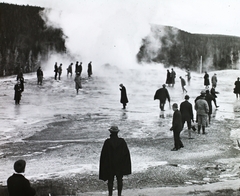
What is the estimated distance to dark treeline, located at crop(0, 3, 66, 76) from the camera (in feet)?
115

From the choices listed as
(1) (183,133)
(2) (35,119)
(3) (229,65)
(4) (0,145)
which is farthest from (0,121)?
(3) (229,65)

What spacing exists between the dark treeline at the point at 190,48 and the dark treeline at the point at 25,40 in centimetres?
1273

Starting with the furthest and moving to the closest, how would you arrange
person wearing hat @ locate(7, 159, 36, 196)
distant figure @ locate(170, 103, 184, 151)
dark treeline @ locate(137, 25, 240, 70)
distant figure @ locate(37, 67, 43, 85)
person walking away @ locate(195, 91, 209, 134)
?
1. dark treeline @ locate(137, 25, 240, 70)
2. distant figure @ locate(37, 67, 43, 85)
3. person walking away @ locate(195, 91, 209, 134)
4. distant figure @ locate(170, 103, 184, 151)
5. person wearing hat @ locate(7, 159, 36, 196)

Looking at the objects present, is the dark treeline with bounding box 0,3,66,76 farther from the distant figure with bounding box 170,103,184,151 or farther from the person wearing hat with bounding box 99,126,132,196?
the person wearing hat with bounding box 99,126,132,196

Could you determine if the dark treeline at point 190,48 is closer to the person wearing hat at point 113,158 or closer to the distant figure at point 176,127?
the distant figure at point 176,127

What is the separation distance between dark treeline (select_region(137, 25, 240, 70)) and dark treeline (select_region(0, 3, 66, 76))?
12.7 m

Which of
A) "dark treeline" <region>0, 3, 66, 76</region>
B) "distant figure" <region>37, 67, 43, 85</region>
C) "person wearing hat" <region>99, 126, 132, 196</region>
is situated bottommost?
"person wearing hat" <region>99, 126, 132, 196</region>

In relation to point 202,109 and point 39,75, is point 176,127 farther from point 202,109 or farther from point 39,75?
point 39,75

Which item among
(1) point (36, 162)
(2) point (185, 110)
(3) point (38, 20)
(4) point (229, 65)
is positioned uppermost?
(3) point (38, 20)

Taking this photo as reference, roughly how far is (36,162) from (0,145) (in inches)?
76.1

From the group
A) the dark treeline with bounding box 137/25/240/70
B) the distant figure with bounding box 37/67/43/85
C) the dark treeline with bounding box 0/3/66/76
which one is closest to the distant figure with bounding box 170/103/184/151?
the distant figure with bounding box 37/67/43/85

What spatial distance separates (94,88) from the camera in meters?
20.5

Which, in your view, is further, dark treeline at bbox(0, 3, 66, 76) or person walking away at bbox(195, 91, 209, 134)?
dark treeline at bbox(0, 3, 66, 76)

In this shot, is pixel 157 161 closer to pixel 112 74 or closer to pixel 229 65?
pixel 112 74
